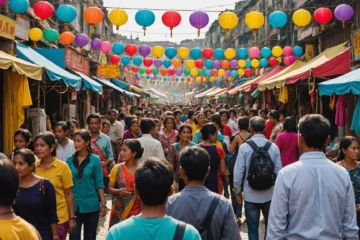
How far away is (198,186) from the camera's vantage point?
3266mm

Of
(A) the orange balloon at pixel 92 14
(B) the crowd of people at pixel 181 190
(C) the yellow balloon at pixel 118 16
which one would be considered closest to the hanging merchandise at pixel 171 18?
(C) the yellow balloon at pixel 118 16

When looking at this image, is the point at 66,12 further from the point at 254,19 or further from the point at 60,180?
the point at 60,180

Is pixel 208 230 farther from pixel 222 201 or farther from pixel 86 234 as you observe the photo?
pixel 86 234

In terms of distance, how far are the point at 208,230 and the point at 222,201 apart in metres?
0.21

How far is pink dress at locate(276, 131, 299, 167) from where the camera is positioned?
7302 mm

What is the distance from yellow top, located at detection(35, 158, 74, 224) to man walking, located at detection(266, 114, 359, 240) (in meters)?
2.20

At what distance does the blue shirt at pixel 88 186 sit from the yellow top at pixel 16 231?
2.74 meters

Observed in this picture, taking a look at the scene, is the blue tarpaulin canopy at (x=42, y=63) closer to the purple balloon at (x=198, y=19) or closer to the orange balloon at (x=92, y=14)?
the orange balloon at (x=92, y=14)

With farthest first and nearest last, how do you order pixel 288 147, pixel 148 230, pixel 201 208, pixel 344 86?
pixel 344 86 → pixel 288 147 → pixel 201 208 → pixel 148 230

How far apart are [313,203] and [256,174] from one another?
6.67 feet

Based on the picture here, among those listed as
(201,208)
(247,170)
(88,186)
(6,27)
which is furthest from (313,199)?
(6,27)

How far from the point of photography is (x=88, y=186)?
5.28 meters

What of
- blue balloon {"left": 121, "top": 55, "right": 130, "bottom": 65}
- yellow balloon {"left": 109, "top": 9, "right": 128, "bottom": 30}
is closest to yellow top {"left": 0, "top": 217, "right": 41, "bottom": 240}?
yellow balloon {"left": 109, "top": 9, "right": 128, "bottom": 30}

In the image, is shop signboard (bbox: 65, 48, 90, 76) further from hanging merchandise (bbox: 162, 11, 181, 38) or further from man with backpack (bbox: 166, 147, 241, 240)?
man with backpack (bbox: 166, 147, 241, 240)
